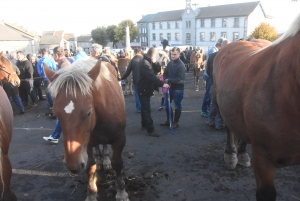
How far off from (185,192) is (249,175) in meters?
1.17

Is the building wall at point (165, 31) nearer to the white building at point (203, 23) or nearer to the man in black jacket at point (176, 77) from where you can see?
the white building at point (203, 23)

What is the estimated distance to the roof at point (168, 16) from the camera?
2417 inches

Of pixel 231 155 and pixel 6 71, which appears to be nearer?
pixel 231 155

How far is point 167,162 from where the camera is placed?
416 cm

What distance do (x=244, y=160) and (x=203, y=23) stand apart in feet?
183

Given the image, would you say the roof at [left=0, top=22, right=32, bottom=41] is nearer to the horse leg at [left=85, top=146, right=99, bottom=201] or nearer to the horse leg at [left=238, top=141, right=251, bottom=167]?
the horse leg at [left=85, top=146, right=99, bottom=201]

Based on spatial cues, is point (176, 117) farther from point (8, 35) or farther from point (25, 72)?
point (8, 35)

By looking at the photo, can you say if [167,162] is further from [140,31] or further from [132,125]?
[140,31]

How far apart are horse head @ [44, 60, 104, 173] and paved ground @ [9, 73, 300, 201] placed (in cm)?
142

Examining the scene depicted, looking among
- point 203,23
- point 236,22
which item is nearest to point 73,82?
point 236,22

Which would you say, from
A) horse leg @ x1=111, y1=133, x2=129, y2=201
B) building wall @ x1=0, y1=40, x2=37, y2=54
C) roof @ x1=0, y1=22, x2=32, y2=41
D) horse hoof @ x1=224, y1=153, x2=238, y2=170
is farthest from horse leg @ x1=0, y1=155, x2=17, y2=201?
roof @ x1=0, y1=22, x2=32, y2=41

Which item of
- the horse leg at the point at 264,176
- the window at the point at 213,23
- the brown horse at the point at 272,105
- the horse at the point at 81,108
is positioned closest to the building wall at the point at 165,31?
the window at the point at 213,23

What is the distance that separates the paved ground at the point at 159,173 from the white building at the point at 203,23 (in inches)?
1871

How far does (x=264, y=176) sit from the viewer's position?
6.74 feet
